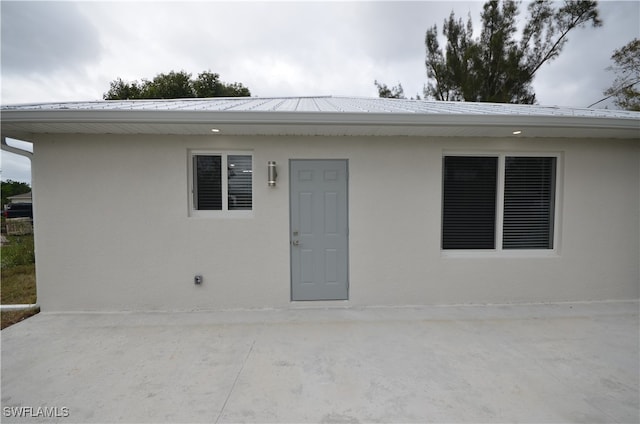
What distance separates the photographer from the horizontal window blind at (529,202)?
175 inches

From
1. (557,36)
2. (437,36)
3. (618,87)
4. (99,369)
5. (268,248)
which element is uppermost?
(437,36)

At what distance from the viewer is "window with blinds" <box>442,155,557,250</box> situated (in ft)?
14.5

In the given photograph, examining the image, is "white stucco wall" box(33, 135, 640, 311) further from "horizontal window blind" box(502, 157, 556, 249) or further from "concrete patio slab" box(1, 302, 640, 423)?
"concrete patio slab" box(1, 302, 640, 423)

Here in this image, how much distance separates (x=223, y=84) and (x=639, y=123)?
776 inches

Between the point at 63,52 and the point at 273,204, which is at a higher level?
the point at 63,52

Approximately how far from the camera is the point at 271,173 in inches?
161

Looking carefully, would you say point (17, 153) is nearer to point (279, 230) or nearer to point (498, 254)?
point (279, 230)

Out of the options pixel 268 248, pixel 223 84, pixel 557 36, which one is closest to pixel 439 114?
pixel 268 248

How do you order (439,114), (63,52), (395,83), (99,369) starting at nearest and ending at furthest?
(99,369)
(439,114)
(63,52)
(395,83)

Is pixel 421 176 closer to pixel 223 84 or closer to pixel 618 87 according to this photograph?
pixel 618 87

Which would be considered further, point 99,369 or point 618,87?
point 618,87

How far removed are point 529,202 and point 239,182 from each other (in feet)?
15.0

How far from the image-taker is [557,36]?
10.9m

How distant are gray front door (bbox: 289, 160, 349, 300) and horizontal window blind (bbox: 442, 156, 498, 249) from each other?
5.41 ft
